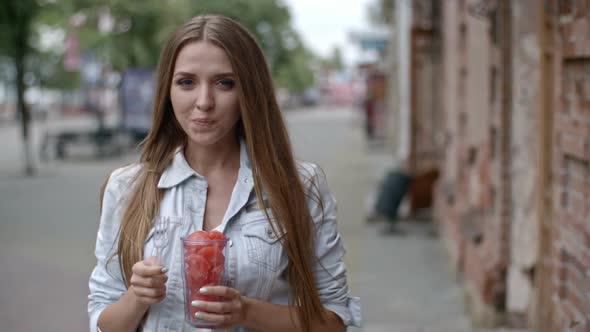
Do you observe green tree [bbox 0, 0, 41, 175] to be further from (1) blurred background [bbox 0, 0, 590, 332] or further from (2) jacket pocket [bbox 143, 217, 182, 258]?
(2) jacket pocket [bbox 143, 217, 182, 258]

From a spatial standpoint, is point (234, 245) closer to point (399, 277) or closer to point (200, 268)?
point (200, 268)

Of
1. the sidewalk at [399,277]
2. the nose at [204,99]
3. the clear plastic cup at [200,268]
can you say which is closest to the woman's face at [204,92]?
the nose at [204,99]

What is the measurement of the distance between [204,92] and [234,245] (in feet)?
Result: 1.44

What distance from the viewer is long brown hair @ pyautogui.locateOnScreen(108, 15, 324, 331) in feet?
7.30

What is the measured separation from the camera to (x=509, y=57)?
5473 millimetres

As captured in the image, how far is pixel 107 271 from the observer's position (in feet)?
7.59

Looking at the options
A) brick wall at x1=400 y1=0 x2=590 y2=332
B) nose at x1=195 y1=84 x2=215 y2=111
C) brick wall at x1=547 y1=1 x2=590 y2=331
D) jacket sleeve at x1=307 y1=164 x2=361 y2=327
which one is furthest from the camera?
brick wall at x1=400 y1=0 x2=590 y2=332

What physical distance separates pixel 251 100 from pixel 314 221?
397 millimetres

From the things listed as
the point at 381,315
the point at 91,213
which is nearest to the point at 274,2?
the point at 91,213

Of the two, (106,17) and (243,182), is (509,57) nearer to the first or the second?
(243,182)

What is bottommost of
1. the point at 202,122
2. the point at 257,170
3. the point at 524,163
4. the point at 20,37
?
the point at 524,163

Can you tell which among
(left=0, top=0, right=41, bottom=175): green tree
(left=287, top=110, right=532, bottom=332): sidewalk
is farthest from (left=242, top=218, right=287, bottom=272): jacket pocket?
(left=0, top=0, right=41, bottom=175): green tree

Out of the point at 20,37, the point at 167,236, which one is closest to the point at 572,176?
the point at 167,236

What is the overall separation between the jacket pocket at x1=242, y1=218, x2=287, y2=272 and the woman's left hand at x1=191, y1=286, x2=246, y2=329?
18 centimetres
